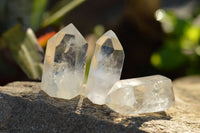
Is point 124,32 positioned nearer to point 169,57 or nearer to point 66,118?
point 169,57

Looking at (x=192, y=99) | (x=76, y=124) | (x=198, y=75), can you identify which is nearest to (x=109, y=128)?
(x=76, y=124)

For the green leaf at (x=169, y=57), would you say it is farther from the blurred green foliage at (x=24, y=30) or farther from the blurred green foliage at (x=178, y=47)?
the blurred green foliage at (x=24, y=30)

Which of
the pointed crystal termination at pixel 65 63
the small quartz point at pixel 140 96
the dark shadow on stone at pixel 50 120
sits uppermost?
the pointed crystal termination at pixel 65 63

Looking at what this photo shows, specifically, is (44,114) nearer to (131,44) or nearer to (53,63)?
(53,63)

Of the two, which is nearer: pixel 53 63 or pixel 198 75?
pixel 53 63

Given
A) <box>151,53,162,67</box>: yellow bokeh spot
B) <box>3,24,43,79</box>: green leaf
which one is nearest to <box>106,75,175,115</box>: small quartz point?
<box>3,24,43,79</box>: green leaf

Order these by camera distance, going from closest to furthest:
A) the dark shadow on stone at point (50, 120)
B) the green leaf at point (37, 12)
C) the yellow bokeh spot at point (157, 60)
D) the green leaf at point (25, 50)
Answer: the dark shadow on stone at point (50, 120) → the green leaf at point (25, 50) → the green leaf at point (37, 12) → the yellow bokeh spot at point (157, 60)

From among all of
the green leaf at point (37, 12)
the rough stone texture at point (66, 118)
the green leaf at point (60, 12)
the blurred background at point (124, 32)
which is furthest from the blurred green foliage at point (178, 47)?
the rough stone texture at point (66, 118)
